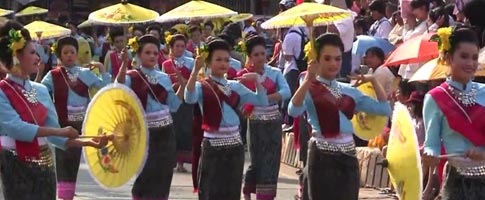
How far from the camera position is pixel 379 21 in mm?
15555

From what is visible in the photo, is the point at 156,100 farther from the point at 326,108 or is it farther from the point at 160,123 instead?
the point at 326,108

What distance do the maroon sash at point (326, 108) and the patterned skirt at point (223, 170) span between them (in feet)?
4.92

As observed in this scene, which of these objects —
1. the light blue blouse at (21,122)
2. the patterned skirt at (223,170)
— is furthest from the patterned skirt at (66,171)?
the light blue blouse at (21,122)

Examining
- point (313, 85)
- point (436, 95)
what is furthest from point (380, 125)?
point (436, 95)

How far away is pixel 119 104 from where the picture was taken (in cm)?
911

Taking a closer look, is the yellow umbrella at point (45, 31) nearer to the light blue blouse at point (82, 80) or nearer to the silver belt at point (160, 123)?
the light blue blouse at point (82, 80)

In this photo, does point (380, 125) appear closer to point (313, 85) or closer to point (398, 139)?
point (313, 85)

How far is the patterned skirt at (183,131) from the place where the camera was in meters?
15.1

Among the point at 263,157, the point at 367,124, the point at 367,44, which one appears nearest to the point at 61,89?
the point at 263,157

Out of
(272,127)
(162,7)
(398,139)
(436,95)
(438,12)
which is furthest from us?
(162,7)

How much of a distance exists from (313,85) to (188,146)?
6592mm

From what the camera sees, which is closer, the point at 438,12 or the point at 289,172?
the point at 438,12

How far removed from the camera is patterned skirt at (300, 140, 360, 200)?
340 inches

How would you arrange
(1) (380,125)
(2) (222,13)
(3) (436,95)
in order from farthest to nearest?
1. (2) (222,13)
2. (1) (380,125)
3. (3) (436,95)
